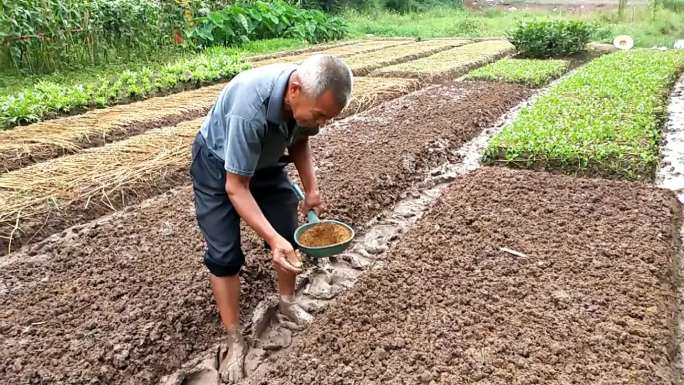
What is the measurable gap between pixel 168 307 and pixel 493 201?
2526 mm

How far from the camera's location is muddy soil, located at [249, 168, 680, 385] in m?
2.48

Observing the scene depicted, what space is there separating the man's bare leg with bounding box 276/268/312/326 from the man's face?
3.71 feet

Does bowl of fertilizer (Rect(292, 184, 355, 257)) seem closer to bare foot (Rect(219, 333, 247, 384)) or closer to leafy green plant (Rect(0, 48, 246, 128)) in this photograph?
bare foot (Rect(219, 333, 247, 384))

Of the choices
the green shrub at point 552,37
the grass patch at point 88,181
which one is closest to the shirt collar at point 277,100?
the grass patch at point 88,181

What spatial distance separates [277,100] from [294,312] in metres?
1.33

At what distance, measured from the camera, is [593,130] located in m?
5.71

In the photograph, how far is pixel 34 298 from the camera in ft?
10.6

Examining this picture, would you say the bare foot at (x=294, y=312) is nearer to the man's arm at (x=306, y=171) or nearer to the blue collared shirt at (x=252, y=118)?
the man's arm at (x=306, y=171)

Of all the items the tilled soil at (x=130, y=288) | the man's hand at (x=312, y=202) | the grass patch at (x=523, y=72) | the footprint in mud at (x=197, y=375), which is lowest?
the footprint in mud at (x=197, y=375)

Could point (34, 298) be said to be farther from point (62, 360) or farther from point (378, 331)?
point (378, 331)

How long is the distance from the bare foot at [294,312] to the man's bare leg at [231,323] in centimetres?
35

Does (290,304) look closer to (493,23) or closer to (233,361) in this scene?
(233,361)

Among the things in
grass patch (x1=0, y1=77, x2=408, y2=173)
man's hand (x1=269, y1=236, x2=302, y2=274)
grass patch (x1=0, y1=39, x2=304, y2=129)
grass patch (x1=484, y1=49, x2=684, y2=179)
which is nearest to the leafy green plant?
grass patch (x1=0, y1=39, x2=304, y2=129)

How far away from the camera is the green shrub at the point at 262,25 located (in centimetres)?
1438
